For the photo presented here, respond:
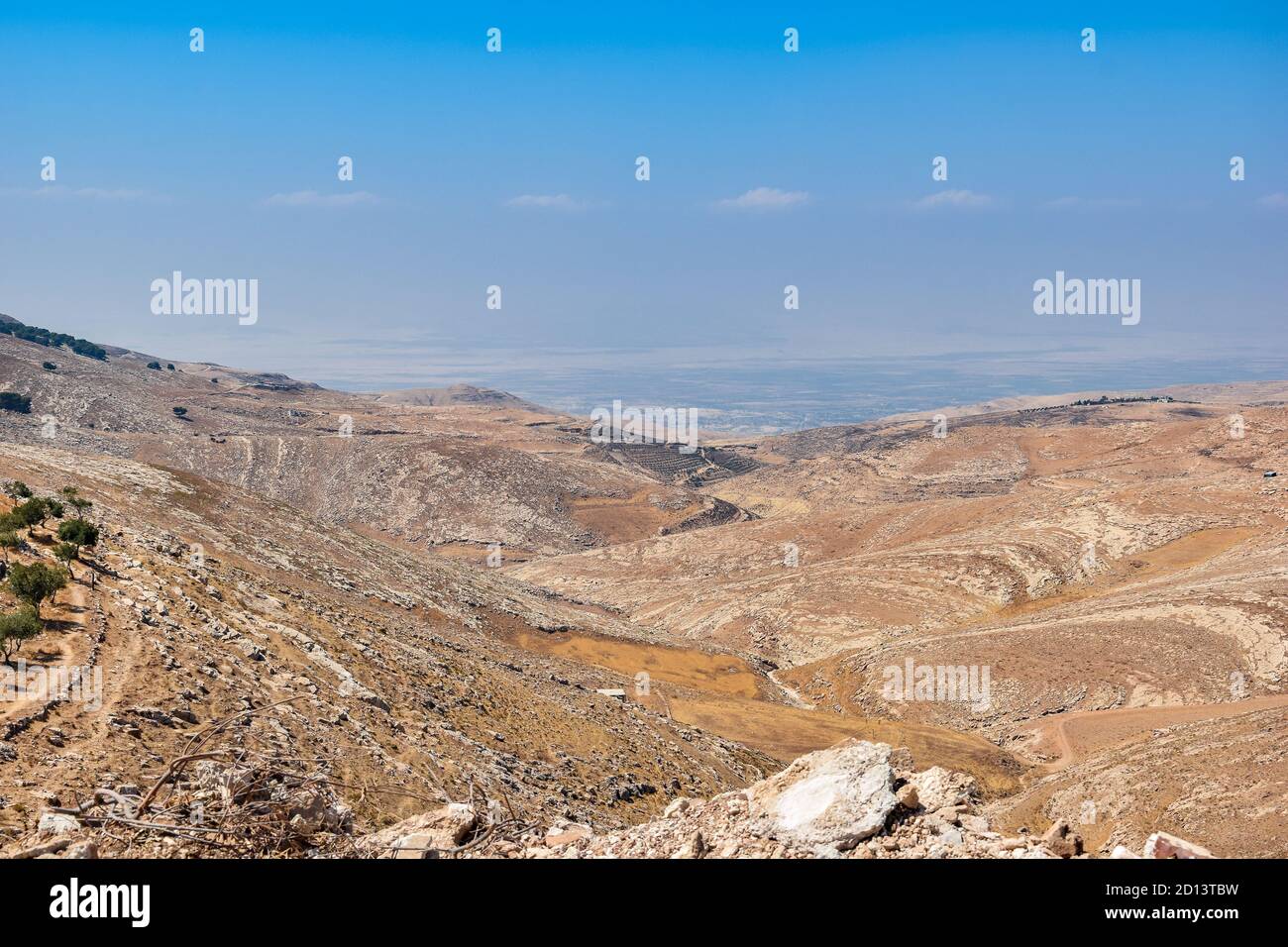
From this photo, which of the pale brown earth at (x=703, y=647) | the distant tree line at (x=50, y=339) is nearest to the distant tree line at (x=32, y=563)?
the pale brown earth at (x=703, y=647)

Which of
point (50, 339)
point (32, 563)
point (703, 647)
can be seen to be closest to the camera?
point (32, 563)

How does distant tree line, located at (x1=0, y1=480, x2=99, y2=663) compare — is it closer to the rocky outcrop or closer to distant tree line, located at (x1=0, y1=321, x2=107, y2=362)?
the rocky outcrop

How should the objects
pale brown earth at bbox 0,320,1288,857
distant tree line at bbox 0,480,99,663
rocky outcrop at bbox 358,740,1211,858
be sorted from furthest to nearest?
pale brown earth at bbox 0,320,1288,857, distant tree line at bbox 0,480,99,663, rocky outcrop at bbox 358,740,1211,858

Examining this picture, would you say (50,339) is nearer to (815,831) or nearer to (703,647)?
(703,647)


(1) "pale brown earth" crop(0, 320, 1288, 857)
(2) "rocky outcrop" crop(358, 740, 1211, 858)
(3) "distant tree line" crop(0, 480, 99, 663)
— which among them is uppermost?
(3) "distant tree line" crop(0, 480, 99, 663)

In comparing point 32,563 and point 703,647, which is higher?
point 32,563

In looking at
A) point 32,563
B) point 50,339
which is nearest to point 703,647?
point 32,563

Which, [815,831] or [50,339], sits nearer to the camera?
[815,831]

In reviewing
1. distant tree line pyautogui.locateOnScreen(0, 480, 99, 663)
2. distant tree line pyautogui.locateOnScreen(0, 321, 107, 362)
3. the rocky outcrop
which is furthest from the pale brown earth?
distant tree line pyautogui.locateOnScreen(0, 321, 107, 362)

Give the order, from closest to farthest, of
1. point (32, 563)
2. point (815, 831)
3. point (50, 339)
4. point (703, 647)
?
point (815, 831) → point (32, 563) → point (703, 647) → point (50, 339)
